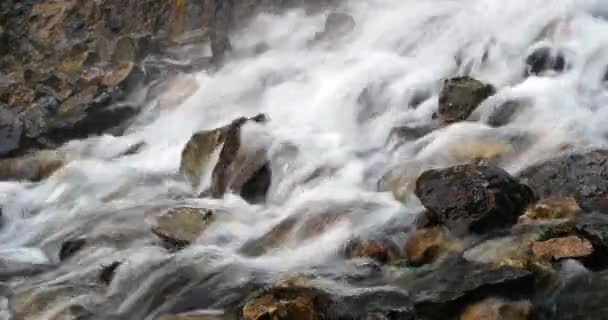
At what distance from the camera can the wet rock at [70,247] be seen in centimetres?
739

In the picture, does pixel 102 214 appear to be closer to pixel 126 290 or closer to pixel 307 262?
pixel 126 290

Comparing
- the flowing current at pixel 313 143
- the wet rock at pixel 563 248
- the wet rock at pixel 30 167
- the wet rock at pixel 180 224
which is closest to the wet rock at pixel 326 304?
the flowing current at pixel 313 143

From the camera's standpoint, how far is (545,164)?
6902 millimetres

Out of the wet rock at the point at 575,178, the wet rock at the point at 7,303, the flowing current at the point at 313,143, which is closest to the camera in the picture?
the wet rock at the point at 7,303

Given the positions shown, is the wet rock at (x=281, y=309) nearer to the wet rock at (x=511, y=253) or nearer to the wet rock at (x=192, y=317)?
the wet rock at (x=192, y=317)

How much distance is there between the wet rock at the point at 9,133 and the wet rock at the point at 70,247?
4488 mm

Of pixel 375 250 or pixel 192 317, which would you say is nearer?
pixel 192 317

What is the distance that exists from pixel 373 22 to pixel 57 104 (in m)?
5.60

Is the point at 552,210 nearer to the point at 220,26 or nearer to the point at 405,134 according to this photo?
the point at 405,134

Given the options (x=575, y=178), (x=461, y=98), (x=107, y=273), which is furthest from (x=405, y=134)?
(x=107, y=273)

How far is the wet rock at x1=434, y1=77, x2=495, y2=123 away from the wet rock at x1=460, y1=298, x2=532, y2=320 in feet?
12.8

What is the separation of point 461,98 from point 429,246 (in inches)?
128

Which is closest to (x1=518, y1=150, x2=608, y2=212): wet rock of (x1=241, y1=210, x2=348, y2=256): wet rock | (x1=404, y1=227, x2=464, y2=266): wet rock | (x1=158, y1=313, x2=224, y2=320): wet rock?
(x1=404, y1=227, x2=464, y2=266): wet rock

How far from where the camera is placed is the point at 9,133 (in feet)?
38.7
